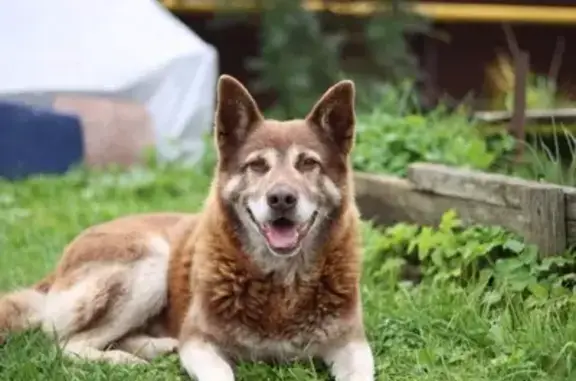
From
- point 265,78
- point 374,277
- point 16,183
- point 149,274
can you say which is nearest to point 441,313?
point 374,277

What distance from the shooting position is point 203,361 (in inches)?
166

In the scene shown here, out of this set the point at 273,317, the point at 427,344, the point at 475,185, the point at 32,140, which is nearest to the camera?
the point at 273,317

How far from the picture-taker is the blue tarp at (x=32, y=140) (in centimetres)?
988

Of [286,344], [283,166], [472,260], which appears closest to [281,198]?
[283,166]

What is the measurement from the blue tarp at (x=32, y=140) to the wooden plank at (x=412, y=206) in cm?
410

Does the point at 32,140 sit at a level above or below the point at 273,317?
below

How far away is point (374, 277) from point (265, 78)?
692 cm

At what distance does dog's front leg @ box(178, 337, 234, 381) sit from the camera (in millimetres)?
4141

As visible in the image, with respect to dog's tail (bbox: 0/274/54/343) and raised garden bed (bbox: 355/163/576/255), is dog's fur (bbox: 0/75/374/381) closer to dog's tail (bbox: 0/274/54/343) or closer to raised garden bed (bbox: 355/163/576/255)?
dog's tail (bbox: 0/274/54/343)

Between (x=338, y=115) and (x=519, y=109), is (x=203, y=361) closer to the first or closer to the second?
(x=338, y=115)

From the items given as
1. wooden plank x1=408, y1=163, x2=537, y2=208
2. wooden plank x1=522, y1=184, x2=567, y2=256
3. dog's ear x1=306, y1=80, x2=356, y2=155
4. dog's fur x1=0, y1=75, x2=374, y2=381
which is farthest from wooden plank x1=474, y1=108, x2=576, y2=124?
dog's fur x1=0, y1=75, x2=374, y2=381

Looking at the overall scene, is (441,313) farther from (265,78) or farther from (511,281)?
(265,78)

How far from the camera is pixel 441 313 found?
16.0 ft

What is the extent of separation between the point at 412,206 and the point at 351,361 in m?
2.11
